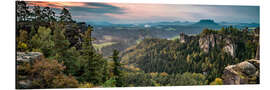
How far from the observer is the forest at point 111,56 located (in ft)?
32.0

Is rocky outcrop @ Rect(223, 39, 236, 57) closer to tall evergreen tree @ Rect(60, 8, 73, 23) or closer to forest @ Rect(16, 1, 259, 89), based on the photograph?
forest @ Rect(16, 1, 259, 89)

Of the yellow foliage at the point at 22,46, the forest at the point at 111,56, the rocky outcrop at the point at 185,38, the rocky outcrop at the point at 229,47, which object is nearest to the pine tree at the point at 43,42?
the forest at the point at 111,56

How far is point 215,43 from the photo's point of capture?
11.9 m

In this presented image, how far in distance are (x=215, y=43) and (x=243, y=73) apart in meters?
1.68

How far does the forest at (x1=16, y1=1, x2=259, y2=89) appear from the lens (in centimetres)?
974

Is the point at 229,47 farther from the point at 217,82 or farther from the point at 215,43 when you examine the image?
the point at 217,82

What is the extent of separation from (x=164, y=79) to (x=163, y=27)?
2.17 meters

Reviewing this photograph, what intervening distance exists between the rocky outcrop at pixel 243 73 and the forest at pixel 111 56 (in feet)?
0.69

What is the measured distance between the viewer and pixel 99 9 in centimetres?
1093

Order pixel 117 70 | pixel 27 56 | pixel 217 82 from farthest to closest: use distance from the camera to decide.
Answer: pixel 217 82 → pixel 117 70 → pixel 27 56

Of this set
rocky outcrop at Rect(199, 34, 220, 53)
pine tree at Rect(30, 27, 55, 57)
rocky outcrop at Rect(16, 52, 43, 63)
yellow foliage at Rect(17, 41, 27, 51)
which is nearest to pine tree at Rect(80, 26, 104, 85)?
pine tree at Rect(30, 27, 55, 57)

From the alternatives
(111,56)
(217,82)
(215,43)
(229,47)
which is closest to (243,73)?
(217,82)

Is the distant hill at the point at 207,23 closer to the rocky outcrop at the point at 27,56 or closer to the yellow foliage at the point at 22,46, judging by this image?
the rocky outcrop at the point at 27,56
